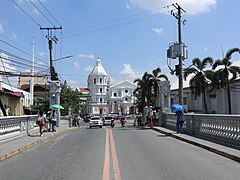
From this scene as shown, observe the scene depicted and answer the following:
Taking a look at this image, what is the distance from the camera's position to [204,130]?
19344mm

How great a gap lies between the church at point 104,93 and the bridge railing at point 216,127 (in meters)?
96.0

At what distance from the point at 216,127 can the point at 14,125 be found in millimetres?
11613

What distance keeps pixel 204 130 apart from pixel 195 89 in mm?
33630

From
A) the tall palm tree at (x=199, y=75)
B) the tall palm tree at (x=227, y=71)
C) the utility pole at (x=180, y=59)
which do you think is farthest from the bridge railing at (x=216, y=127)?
the tall palm tree at (x=199, y=75)

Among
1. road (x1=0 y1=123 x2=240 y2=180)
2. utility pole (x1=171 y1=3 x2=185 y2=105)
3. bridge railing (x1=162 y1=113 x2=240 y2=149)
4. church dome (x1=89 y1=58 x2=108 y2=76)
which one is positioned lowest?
road (x1=0 y1=123 x2=240 y2=180)

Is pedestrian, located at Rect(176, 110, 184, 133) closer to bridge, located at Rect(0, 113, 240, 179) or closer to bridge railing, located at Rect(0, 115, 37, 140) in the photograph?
bridge, located at Rect(0, 113, 240, 179)

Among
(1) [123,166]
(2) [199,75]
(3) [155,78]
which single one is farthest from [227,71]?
(1) [123,166]

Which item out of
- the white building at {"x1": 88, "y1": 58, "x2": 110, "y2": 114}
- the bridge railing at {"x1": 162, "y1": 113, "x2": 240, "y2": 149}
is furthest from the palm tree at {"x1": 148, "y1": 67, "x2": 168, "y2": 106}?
the white building at {"x1": 88, "y1": 58, "x2": 110, "y2": 114}

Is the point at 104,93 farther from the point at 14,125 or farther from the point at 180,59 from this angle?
the point at 14,125

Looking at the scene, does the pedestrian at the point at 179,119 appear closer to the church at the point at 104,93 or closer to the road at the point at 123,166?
the road at the point at 123,166

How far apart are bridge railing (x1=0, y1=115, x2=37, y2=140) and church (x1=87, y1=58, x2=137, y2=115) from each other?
9425 cm

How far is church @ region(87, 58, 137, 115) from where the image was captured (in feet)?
394

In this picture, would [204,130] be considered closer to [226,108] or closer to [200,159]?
[200,159]

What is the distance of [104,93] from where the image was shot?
125m
